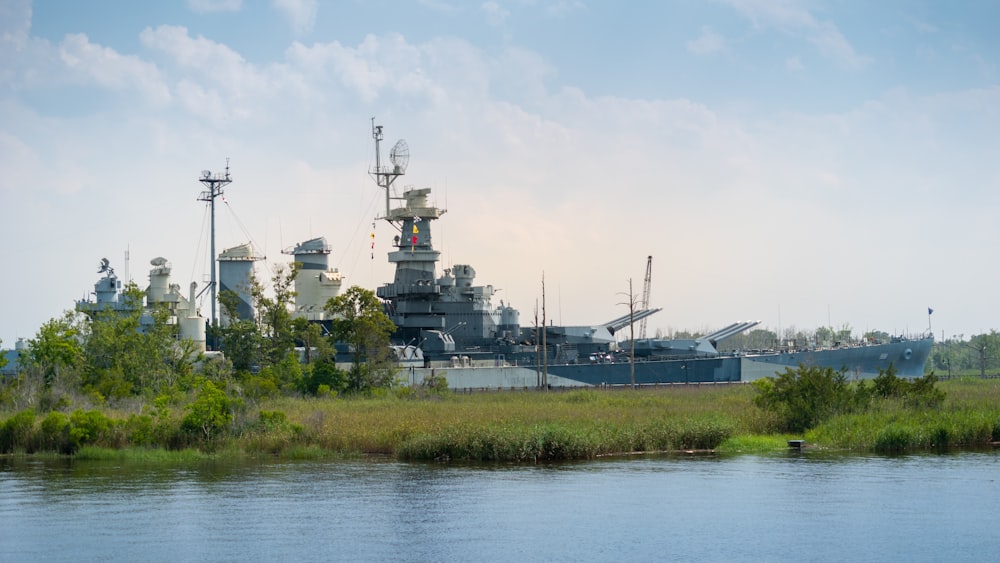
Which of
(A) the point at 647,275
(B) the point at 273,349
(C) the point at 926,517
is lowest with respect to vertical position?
(C) the point at 926,517

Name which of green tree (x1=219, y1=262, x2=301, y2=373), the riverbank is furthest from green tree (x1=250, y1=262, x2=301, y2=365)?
the riverbank

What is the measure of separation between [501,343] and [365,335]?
21.8 metres

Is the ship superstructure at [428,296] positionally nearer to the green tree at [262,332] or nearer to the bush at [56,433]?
the green tree at [262,332]

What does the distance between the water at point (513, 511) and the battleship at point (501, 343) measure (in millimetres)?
38842

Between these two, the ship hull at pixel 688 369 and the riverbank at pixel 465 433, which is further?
the ship hull at pixel 688 369

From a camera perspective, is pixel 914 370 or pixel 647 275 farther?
pixel 647 275

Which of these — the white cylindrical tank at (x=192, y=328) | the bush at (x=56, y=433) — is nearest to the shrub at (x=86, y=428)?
the bush at (x=56, y=433)

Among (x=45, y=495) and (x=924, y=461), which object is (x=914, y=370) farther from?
(x=45, y=495)

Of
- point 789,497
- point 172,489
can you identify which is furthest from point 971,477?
point 172,489

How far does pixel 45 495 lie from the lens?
31.1 metres

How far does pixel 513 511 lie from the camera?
28359 mm

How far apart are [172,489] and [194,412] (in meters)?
8.59

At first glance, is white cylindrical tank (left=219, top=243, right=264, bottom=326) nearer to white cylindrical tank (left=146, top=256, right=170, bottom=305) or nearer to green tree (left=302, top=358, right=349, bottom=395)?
white cylindrical tank (left=146, top=256, right=170, bottom=305)

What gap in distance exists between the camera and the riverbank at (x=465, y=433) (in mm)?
38312
